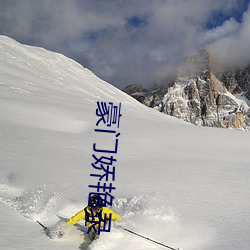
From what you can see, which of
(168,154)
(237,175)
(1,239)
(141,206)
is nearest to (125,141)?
(168,154)

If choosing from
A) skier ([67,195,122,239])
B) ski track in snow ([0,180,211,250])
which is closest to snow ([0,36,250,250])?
ski track in snow ([0,180,211,250])

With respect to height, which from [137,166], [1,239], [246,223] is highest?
[137,166]

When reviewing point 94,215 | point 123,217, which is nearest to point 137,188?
point 123,217

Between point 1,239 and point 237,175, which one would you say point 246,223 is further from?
point 1,239

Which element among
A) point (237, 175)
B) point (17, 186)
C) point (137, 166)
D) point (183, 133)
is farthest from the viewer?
point (183, 133)

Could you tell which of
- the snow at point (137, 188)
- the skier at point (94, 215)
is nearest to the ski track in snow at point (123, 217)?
the snow at point (137, 188)

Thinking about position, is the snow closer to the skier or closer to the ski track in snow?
the ski track in snow

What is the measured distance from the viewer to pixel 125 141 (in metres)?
12.6

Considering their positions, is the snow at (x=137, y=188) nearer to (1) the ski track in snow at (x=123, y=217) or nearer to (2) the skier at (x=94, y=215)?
(1) the ski track in snow at (x=123, y=217)

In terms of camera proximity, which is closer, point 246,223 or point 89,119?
point 246,223

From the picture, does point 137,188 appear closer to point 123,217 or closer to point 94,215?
point 123,217

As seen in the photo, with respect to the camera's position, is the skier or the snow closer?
the snow

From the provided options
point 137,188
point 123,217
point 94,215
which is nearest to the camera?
point 94,215

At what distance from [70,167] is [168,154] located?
12.2 ft
